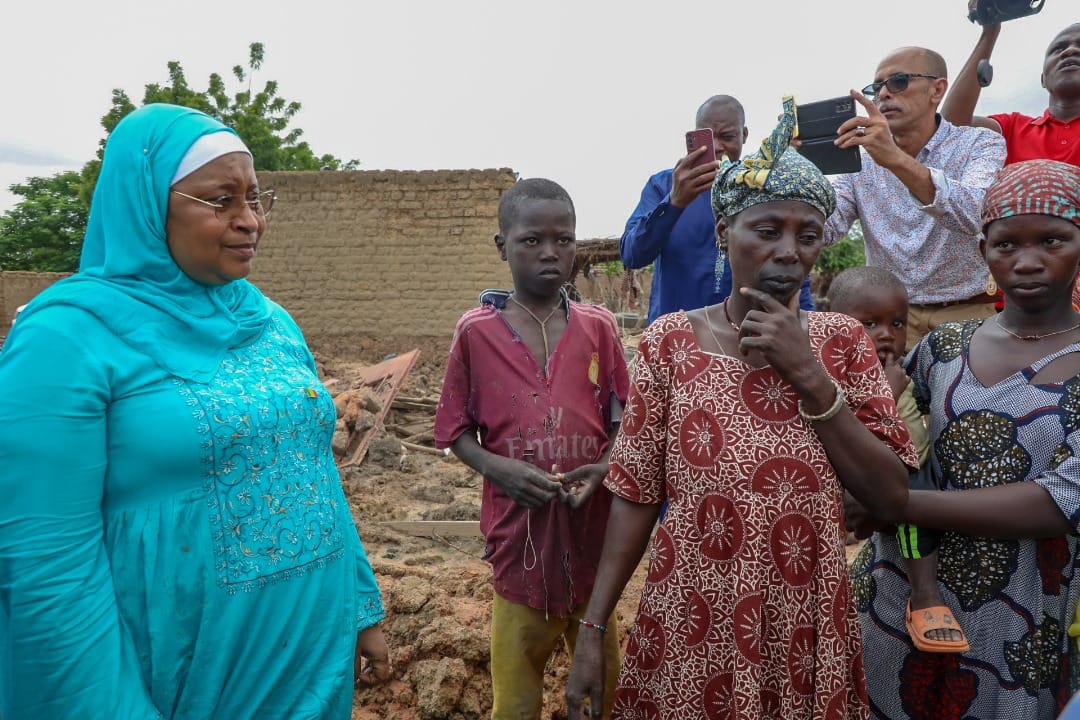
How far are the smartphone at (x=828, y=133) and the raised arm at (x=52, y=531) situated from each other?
2.34 metres

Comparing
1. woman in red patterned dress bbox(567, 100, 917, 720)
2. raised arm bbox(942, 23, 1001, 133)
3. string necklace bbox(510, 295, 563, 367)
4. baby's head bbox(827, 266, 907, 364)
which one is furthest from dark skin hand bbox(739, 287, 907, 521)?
raised arm bbox(942, 23, 1001, 133)

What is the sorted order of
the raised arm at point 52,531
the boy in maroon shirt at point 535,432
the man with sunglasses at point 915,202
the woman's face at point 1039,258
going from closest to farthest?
the raised arm at point 52,531
the woman's face at point 1039,258
the boy in maroon shirt at point 535,432
the man with sunglasses at point 915,202

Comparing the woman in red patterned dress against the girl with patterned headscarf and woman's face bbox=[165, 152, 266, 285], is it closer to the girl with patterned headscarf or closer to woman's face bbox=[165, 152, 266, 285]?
the girl with patterned headscarf

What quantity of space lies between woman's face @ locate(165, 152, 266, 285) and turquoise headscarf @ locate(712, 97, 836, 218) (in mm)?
1099

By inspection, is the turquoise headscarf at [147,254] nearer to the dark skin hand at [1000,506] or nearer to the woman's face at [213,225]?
the woman's face at [213,225]

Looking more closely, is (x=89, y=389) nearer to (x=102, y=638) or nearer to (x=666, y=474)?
(x=102, y=638)

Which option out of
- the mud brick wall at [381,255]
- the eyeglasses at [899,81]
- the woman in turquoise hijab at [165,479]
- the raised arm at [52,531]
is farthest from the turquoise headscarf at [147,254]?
the mud brick wall at [381,255]

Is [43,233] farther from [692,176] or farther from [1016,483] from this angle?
[1016,483]

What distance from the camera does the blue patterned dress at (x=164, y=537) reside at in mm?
1459

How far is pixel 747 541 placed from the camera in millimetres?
1648

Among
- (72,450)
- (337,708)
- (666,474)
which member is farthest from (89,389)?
(666,474)

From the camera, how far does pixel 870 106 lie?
2.61 m

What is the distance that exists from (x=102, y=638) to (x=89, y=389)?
50cm

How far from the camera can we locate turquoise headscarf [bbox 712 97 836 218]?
1.68m
